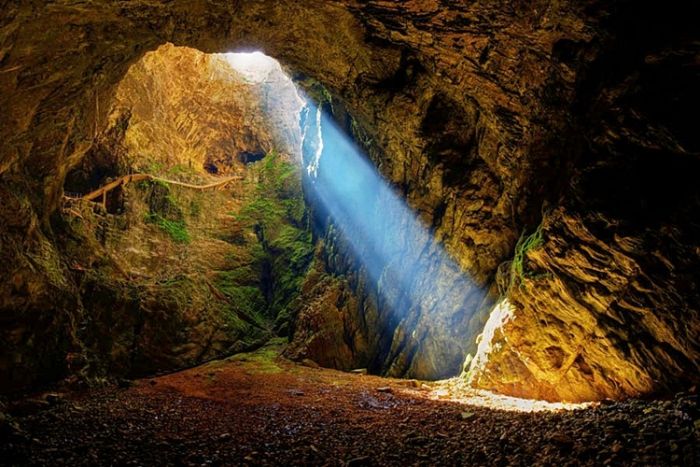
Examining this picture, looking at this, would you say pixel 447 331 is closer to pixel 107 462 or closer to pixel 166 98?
pixel 107 462

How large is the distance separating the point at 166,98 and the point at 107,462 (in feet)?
77.3

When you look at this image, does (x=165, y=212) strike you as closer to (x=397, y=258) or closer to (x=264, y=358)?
(x=264, y=358)

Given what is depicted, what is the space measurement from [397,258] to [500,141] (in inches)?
241

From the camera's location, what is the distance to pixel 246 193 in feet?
85.1

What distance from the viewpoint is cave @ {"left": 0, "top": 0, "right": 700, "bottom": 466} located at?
561 cm

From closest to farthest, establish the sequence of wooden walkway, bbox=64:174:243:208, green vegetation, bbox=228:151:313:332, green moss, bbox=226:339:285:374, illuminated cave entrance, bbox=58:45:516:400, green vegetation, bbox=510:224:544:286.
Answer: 1. green vegetation, bbox=510:224:544:286
2. illuminated cave entrance, bbox=58:45:516:400
3. green moss, bbox=226:339:285:374
4. wooden walkway, bbox=64:174:243:208
5. green vegetation, bbox=228:151:313:332

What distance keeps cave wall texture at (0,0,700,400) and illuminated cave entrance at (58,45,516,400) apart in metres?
1.20

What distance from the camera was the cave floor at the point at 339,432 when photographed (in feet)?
13.7

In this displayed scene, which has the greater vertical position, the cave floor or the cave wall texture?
the cave wall texture

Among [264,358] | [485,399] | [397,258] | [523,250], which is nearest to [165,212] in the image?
[264,358]

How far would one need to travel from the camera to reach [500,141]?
1018 centimetres

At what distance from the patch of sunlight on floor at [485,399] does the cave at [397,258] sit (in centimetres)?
12

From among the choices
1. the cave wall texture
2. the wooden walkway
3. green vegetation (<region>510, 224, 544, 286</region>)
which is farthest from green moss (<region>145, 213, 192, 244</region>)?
green vegetation (<region>510, 224, 544, 286</region>)

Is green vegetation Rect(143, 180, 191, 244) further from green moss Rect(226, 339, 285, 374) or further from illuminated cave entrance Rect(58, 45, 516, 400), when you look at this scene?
green moss Rect(226, 339, 285, 374)
